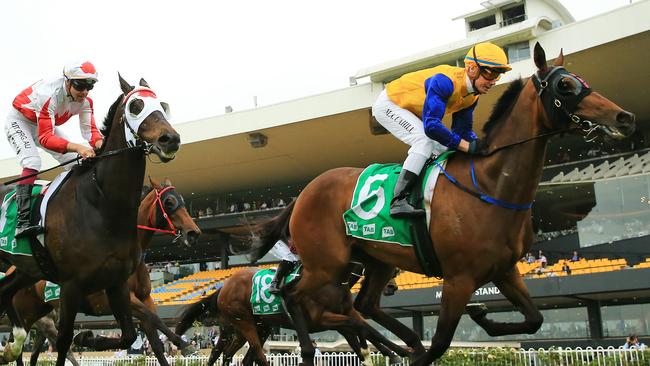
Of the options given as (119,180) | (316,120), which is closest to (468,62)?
(119,180)

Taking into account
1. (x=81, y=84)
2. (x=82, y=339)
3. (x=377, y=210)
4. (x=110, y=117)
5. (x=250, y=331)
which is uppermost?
(x=81, y=84)

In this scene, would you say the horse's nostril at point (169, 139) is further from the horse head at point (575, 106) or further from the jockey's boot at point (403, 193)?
the horse head at point (575, 106)

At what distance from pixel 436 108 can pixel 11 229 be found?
353 cm

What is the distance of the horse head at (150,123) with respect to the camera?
4.55m

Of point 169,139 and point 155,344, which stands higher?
point 169,139

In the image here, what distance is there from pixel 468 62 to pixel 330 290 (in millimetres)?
3862

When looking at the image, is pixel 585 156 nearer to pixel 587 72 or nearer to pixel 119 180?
pixel 587 72

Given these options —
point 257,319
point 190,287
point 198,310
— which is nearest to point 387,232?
point 257,319

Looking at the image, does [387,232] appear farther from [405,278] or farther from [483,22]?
[483,22]

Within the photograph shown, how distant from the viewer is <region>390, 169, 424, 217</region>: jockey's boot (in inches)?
184

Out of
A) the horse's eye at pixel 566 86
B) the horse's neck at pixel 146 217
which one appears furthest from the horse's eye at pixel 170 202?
the horse's eye at pixel 566 86

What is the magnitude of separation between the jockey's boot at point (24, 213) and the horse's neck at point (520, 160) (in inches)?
134

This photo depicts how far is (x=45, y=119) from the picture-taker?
5.31 m

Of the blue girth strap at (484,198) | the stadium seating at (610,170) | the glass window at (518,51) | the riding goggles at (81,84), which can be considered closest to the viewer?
the blue girth strap at (484,198)
